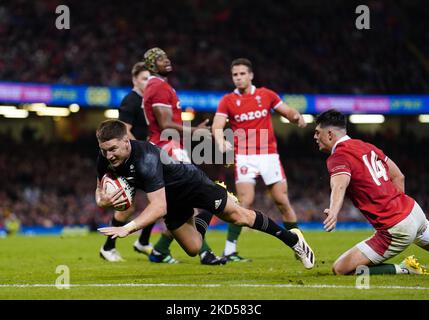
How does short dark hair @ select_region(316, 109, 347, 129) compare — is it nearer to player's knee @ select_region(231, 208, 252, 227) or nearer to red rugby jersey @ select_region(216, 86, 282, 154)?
player's knee @ select_region(231, 208, 252, 227)

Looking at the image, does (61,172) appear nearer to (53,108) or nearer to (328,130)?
(53,108)

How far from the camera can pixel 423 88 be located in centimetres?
3067

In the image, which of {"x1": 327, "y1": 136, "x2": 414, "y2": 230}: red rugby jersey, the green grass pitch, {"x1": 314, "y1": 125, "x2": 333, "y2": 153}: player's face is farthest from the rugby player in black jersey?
{"x1": 314, "y1": 125, "x2": 333, "y2": 153}: player's face

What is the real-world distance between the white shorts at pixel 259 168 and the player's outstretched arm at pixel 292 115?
61cm

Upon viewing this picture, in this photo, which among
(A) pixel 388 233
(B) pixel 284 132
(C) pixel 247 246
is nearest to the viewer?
(A) pixel 388 233

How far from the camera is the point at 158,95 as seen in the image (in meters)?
10.2

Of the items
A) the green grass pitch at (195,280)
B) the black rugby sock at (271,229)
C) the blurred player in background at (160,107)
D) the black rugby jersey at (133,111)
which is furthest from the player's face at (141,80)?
the black rugby sock at (271,229)

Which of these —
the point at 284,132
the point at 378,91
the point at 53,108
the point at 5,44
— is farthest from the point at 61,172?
the point at 378,91

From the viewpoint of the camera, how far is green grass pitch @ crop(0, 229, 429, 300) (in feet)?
20.9

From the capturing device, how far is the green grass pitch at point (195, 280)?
6375 mm

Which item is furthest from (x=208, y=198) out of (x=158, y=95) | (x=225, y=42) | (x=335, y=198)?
(x=225, y=42)

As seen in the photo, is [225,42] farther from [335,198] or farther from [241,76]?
[335,198]
